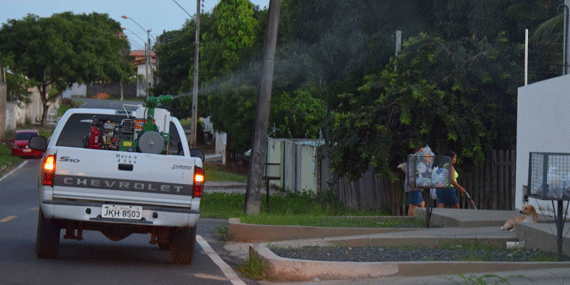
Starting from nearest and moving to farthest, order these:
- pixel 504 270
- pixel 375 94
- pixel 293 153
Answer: pixel 504 270
pixel 375 94
pixel 293 153

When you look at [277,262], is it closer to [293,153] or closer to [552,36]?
[552,36]

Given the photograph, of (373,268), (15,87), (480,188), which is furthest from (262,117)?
(15,87)

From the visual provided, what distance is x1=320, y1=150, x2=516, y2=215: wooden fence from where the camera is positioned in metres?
14.7

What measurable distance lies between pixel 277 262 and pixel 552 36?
11.4 metres

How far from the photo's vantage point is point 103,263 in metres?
8.97

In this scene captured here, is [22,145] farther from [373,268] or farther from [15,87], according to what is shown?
[373,268]

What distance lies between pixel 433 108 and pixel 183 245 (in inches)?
307

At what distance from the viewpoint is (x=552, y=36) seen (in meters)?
16.8

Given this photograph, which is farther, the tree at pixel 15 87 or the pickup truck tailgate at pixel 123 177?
the tree at pixel 15 87

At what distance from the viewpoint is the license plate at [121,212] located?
8148mm

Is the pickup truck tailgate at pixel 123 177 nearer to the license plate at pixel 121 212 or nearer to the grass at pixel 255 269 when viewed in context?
the license plate at pixel 121 212

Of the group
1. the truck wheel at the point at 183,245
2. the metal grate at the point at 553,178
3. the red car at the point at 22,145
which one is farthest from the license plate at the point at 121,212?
the red car at the point at 22,145

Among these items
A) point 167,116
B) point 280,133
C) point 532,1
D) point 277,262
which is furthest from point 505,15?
point 280,133

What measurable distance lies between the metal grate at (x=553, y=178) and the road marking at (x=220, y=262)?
3.50 m
